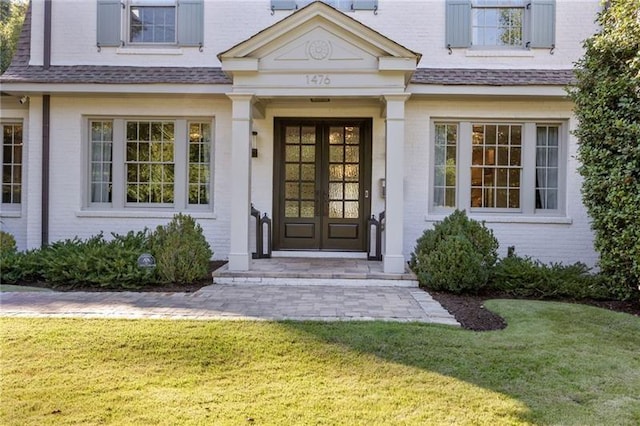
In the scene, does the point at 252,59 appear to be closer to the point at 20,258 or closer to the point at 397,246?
the point at 397,246

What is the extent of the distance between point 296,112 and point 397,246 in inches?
137

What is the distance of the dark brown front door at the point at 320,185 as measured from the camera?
923 centimetres

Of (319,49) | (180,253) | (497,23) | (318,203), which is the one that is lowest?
(180,253)

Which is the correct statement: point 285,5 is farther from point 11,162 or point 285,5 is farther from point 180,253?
point 11,162

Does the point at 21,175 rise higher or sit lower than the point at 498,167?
lower

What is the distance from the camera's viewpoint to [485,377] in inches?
145

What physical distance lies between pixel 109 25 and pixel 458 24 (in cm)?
667

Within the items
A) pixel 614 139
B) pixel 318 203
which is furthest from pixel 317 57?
pixel 614 139

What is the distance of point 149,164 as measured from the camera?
9.17 metres

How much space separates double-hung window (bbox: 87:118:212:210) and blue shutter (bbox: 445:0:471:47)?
4875mm

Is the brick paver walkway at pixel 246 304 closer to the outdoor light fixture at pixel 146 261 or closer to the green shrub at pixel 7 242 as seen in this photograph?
the outdoor light fixture at pixel 146 261

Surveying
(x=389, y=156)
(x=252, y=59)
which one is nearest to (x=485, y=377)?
(x=389, y=156)

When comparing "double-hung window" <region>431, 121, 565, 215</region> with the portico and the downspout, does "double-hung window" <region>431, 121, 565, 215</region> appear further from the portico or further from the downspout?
the downspout

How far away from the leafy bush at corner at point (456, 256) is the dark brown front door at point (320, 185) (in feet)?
7.21
